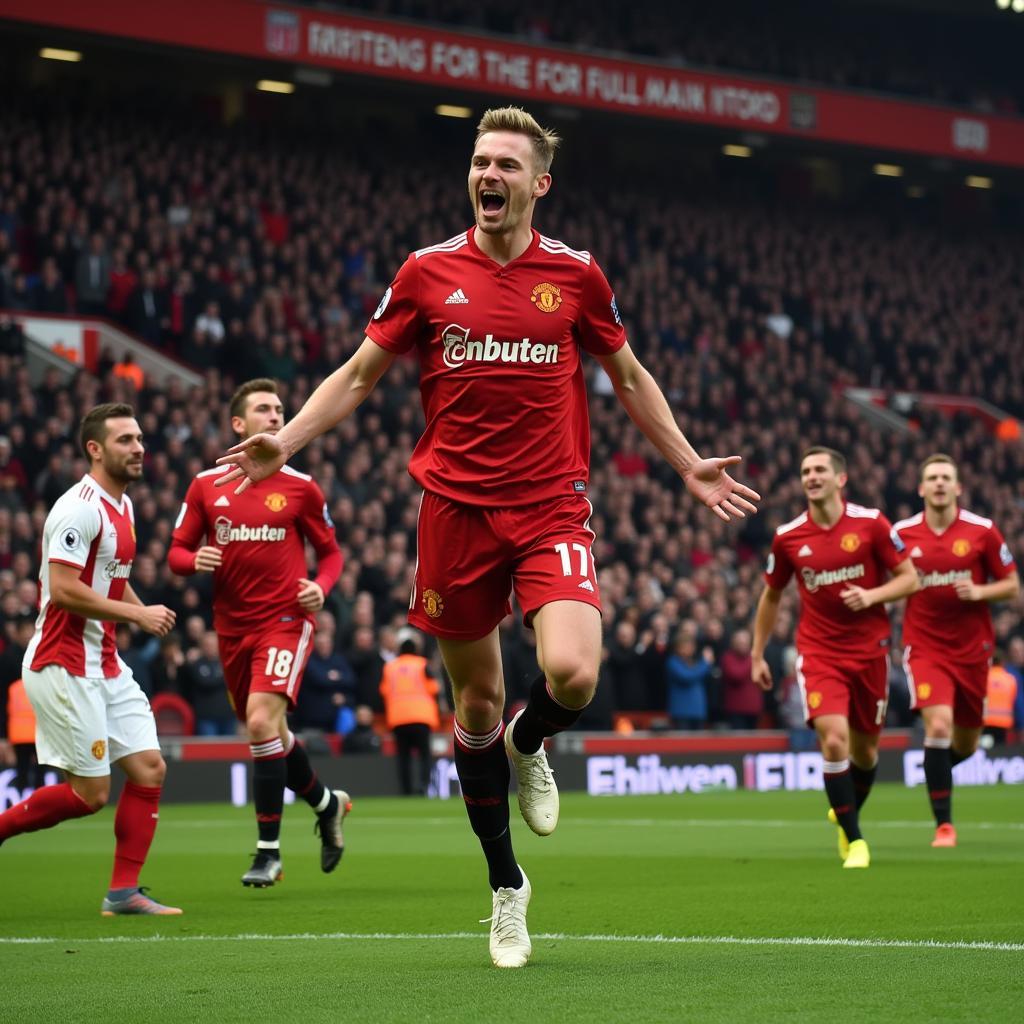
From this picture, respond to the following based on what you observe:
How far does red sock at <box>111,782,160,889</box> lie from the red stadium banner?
20818 millimetres

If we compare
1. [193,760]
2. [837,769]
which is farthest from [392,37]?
[837,769]

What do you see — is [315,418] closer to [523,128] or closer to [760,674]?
[523,128]

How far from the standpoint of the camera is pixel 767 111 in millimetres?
36312

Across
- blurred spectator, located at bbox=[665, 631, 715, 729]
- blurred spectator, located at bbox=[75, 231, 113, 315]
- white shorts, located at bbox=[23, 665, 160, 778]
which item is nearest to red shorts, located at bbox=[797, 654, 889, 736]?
white shorts, located at bbox=[23, 665, 160, 778]

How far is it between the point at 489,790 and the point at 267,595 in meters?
4.26

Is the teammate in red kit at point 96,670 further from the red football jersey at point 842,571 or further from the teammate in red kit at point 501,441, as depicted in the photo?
the red football jersey at point 842,571

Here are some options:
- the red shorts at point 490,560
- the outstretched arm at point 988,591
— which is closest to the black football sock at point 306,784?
the red shorts at point 490,560

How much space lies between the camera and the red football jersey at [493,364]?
264 inches

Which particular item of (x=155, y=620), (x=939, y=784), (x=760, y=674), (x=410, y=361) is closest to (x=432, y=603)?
(x=155, y=620)

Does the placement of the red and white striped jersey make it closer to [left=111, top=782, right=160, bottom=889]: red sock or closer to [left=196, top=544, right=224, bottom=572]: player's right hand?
[left=111, top=782, right=160, bottom=889]: red sock

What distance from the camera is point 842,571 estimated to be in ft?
39.4

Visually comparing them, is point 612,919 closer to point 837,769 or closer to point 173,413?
point 837,769

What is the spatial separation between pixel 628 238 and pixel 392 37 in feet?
21.9

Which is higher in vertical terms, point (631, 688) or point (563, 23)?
point (563, 23)
